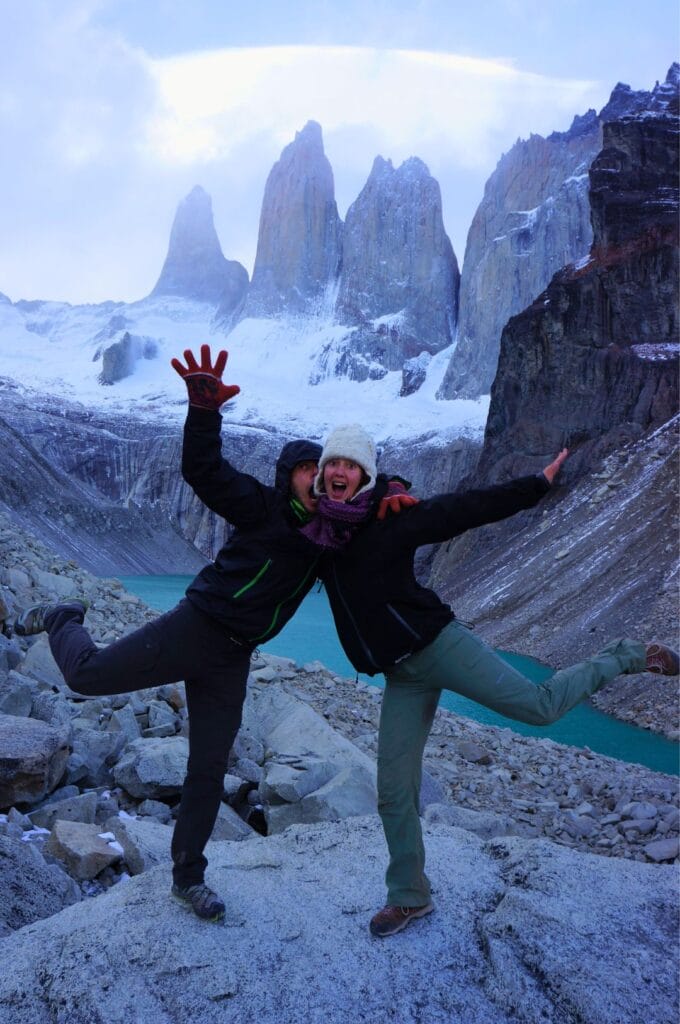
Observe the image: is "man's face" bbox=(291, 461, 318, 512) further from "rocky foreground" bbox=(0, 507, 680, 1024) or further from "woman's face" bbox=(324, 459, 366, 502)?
"rocky foreground" bbox=(0, 507, 680, 1024)

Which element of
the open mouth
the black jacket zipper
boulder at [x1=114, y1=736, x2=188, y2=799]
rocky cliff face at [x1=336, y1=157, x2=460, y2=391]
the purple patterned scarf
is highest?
rocky cliff face at [x1=336, y1=157, x2=460, y2=391]

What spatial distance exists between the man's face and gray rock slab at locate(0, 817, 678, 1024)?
67.9 inches

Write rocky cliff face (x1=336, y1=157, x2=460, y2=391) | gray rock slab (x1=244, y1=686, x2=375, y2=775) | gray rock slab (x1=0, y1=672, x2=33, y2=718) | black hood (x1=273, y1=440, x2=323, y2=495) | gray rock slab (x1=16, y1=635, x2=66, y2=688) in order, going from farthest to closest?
rocky cliff face (x1=336, y1=157, x2=460, y2=391) < gray rock slab (x1=16, y1=635, x2=66, y2=688) < gray rock slab (x1=244, y1=686, x2=375, y2=775) < gray rock slab (x1=0, y1=672, x2=33, y2=718) < black hood (x1=273, y1=440, x2=323, y2=495)

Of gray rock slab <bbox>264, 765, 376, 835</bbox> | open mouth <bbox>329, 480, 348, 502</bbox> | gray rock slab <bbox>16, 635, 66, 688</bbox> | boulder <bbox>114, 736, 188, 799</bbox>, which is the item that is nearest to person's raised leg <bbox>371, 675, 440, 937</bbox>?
open mouth <bbox>329, 480, 348, 502</bbox>

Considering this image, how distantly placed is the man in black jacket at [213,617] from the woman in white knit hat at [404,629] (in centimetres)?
16

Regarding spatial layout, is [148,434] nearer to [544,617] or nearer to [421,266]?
[421,266]

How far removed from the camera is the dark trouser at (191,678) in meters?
3.49

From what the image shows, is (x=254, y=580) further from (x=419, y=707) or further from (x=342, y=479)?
(x=419, y=707)

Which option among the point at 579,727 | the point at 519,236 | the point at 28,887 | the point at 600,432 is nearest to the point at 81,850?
the point at 28,887

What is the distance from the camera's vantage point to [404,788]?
11.4ft

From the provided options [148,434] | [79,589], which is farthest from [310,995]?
[148,434]

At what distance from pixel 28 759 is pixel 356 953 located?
8.63ft

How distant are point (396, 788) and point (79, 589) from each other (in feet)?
45.4

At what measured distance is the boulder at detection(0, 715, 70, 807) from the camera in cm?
489
